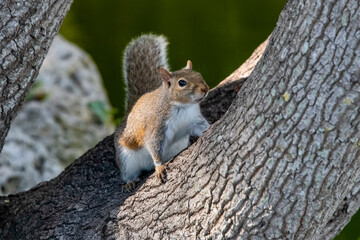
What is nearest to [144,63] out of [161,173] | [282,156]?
[161,173]

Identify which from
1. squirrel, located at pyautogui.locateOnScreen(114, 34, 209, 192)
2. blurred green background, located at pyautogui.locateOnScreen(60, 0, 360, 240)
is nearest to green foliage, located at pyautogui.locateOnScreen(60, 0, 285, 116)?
blurred green background, located at pyautogui.locateOnScreen(60, 0, 360, 240)

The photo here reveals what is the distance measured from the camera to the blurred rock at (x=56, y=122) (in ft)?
10.5

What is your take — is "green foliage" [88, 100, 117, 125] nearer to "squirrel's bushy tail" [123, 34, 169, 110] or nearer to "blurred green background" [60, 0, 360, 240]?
"blurred green background" [60, 0, 360, 240]

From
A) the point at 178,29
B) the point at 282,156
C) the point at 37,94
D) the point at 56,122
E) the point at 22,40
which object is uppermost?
the point at 178,29

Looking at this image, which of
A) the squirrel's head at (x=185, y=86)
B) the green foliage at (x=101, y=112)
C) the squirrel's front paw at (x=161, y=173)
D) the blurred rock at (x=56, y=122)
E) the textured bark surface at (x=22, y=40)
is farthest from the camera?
the green foliage at (x=101, y=112)

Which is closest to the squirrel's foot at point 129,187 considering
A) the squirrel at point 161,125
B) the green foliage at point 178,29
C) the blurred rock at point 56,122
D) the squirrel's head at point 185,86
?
the squirrel at point 161,125

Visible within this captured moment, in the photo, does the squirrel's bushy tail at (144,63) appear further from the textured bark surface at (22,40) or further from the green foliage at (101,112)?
the green foliage at (101,112)

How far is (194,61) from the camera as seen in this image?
4453 mm

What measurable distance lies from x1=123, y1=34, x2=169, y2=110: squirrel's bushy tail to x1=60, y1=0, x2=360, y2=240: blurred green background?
180 cm

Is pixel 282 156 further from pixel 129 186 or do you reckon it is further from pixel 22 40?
pixel 22 40

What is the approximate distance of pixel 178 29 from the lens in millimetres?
4691

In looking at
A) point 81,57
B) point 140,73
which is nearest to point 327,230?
point 140,73

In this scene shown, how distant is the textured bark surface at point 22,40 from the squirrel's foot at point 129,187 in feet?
1.48

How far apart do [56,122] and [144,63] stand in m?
1.25
